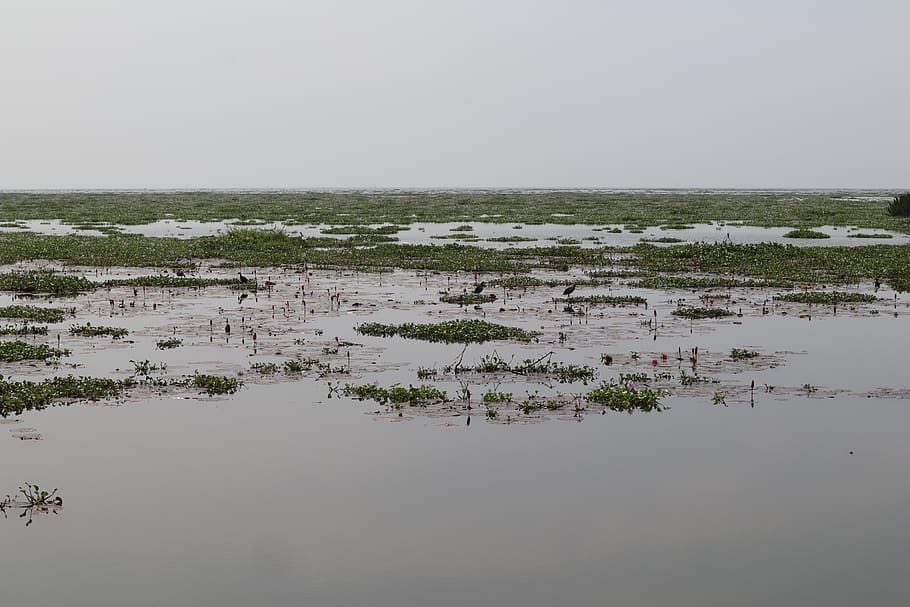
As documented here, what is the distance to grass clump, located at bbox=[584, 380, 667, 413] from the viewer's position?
1266 cm

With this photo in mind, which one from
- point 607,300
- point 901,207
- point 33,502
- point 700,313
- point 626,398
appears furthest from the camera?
point 901,207

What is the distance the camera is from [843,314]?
67.2 feet

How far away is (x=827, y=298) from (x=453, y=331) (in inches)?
394

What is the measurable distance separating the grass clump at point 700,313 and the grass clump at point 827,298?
2.73 m

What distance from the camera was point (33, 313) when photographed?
20.0 metres

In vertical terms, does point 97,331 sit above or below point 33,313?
below

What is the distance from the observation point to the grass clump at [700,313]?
20.2 metres

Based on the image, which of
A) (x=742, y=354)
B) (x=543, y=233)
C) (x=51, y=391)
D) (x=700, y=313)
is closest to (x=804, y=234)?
(x=543, y=233)

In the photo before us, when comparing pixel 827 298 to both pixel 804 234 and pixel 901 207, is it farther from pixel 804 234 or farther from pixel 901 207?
pixel 901 207

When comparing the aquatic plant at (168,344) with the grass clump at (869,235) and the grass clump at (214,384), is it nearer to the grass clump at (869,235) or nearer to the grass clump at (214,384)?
the grass clump at (214,384)

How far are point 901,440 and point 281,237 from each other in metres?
31.1

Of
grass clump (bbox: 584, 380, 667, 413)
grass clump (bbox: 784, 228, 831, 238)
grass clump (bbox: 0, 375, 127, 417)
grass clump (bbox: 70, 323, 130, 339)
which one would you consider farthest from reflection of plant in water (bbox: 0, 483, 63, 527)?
grass clump (bbox: 784, 228, 831, 238)

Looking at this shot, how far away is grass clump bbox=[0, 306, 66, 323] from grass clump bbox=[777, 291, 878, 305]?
16664mm

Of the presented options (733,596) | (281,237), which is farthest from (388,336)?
(281,237)
